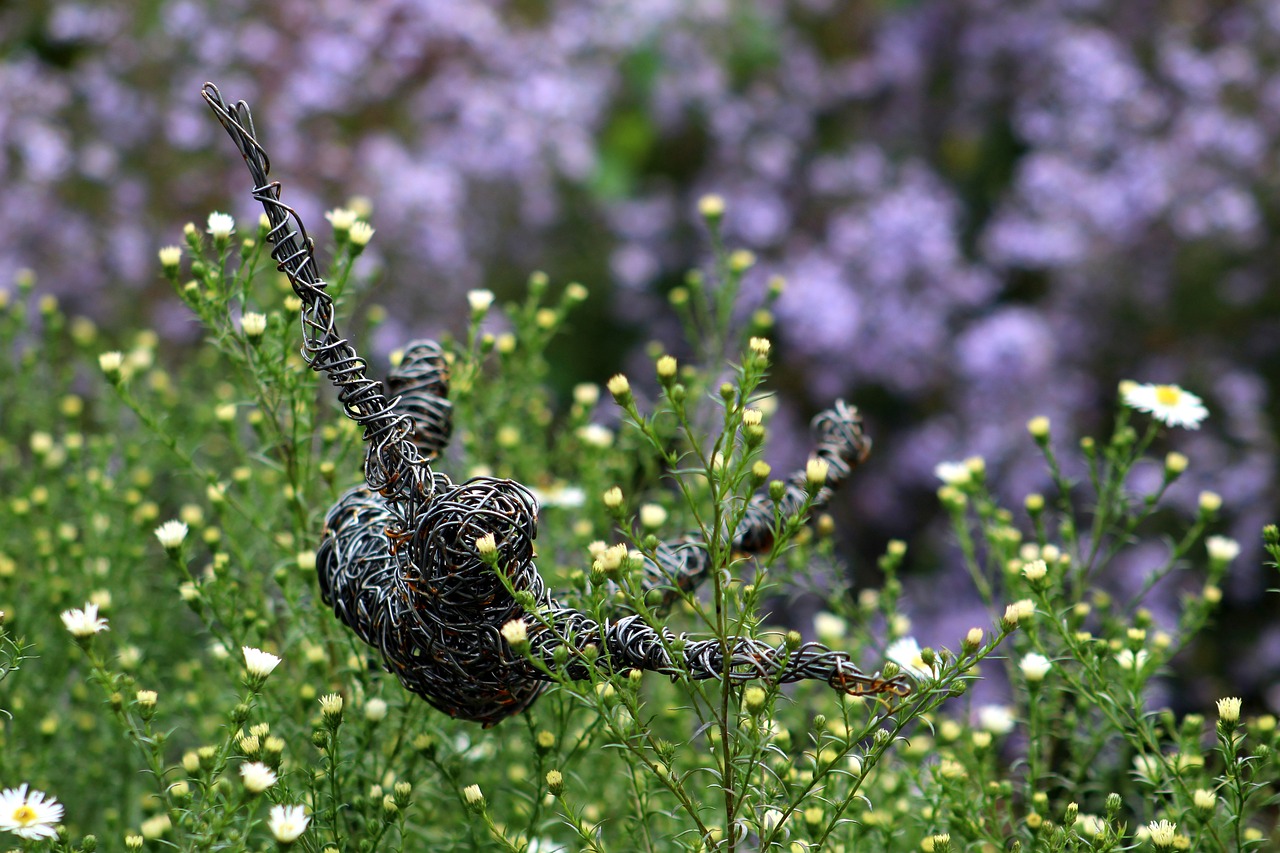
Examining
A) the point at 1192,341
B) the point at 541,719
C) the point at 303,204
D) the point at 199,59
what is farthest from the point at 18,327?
the point at 1192,341

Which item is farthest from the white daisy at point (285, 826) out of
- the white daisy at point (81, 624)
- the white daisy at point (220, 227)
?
the white daisy at point (220, 227)

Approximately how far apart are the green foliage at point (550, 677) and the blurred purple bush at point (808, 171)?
4.49 ft

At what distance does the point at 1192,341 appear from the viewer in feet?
9.47

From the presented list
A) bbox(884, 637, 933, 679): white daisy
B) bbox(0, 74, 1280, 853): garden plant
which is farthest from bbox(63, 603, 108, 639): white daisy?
bbox(884, 637, 933, 679): white daisy

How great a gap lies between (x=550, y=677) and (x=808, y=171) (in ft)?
9.31

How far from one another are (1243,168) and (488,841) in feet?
9.02

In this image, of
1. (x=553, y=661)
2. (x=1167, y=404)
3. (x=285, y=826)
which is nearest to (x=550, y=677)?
(x=553, y=661)

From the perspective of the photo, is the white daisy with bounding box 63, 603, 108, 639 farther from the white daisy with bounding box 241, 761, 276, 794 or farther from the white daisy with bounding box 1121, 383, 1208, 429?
the white daisy with bounding box 1121, 383, 1208, 429

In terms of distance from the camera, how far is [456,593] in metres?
0.86

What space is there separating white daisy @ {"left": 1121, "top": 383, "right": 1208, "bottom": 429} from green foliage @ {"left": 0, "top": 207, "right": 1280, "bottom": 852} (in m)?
0.03

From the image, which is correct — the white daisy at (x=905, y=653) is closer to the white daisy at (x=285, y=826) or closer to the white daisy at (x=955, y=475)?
the white daisy at (x=955, y=475)

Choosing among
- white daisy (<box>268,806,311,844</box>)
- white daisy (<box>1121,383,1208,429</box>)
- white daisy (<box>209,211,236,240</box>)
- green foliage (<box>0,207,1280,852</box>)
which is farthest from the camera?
white daisy (<box>1121,383,1208,429</box>)

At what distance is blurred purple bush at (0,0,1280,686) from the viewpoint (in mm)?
2908

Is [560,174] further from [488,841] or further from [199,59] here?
[488,841]
